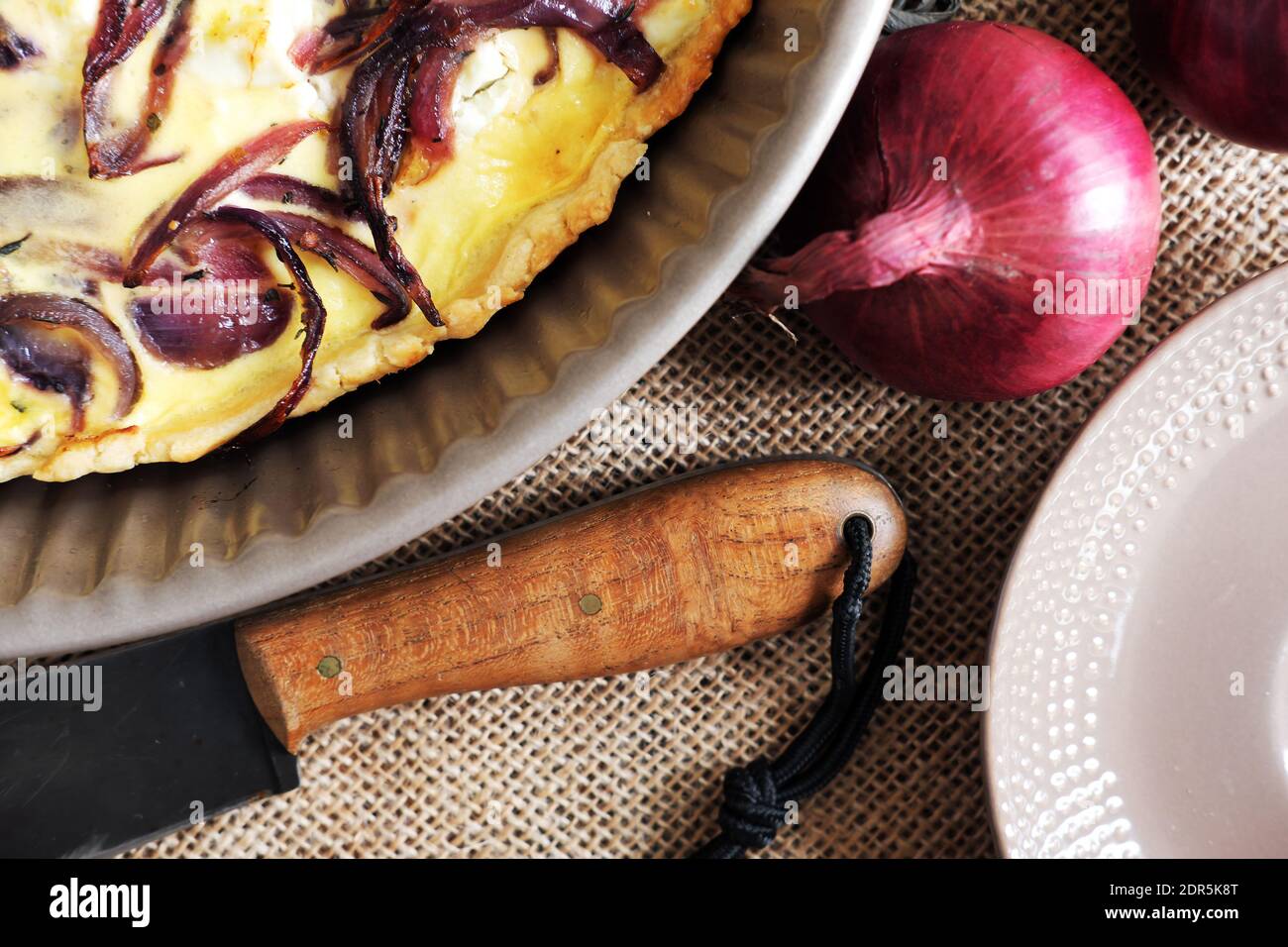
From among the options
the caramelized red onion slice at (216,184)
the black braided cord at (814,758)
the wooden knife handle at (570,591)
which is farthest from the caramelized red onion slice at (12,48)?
the black braided cord at (814,758)

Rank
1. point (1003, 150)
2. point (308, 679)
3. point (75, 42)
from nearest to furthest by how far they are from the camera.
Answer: point (75, 42)
point (1003, 150)
point (308, 679)

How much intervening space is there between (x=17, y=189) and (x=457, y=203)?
0.29m

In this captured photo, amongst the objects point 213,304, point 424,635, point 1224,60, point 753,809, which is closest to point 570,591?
point 424,635

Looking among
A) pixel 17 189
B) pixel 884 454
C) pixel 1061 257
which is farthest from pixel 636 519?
pixel 17 189

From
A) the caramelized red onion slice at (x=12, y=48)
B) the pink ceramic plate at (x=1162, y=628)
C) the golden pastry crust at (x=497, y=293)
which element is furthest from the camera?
the pink ceramic plate at (x=1162, y=628)

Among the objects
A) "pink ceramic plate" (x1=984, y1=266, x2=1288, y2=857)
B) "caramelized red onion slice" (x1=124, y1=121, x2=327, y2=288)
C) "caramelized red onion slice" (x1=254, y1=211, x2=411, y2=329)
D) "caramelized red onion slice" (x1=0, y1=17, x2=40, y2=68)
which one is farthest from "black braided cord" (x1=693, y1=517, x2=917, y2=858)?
"caramelized red onion slice" (x1=0, y1=17, x2=40, y2=68)

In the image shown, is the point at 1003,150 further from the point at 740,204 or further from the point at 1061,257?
the point at 740,204

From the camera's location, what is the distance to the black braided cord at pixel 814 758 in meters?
1.00

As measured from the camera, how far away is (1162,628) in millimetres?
1005

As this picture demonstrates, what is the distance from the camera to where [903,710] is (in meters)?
1.04

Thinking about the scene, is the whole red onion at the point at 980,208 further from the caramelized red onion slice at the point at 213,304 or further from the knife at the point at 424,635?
the caramelized red onion slice at the point at 213,304

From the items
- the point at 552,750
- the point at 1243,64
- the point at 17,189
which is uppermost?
the point at 1243,64

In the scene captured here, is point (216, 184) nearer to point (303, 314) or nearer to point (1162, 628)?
point (303, 314)

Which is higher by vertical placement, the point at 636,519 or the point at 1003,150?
the point at 1003,150
